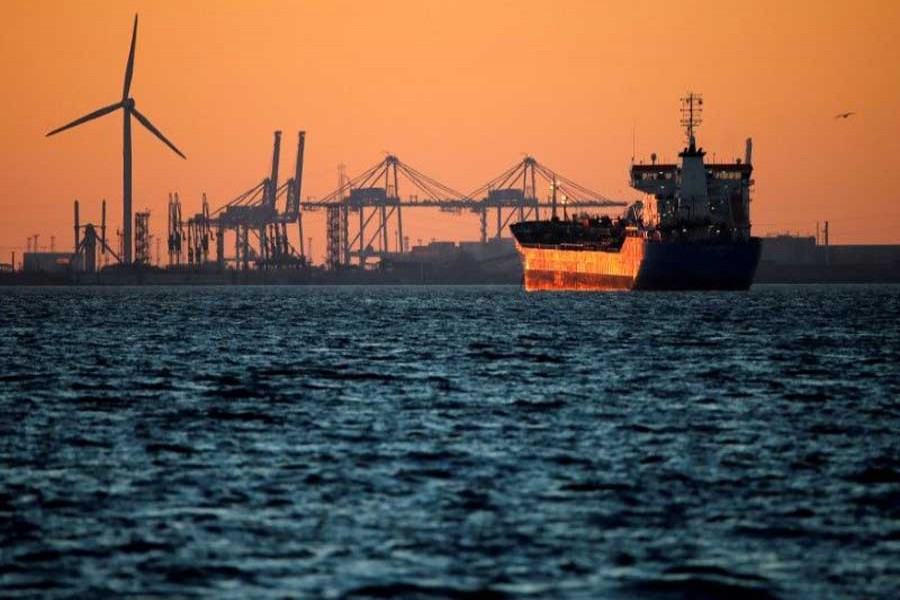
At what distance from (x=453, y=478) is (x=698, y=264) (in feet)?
497

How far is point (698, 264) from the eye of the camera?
180625 millimetres

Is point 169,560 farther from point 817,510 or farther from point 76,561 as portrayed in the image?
point 817,510

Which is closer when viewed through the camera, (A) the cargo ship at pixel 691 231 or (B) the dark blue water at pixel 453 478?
(B) the dark blue water at pixel 453 478

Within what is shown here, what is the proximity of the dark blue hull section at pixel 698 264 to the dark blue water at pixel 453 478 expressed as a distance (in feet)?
368

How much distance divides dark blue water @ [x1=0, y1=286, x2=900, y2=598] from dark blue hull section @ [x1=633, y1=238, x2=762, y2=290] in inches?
4421

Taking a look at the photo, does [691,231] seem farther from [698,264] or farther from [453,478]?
[453,478]

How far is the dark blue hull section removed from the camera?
18100 cm

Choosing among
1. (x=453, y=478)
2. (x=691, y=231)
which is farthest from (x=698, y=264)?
(x=453, y=478)

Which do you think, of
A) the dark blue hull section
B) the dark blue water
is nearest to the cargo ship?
the dark blue hull section

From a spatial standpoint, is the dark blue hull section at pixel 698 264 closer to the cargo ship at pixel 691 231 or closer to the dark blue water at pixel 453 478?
the cargo ship at pixel 691 231

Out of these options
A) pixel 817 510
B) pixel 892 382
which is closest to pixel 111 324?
pixel 892 382

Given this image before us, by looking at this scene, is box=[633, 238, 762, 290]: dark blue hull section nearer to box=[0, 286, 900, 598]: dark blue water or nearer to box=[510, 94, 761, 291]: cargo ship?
box=[510, 94, 761, 291]: cargo ship

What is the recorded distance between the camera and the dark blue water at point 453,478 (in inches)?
911

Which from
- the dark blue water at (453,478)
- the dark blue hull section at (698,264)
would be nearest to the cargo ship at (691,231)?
the dark blue hull section at (698,264)
